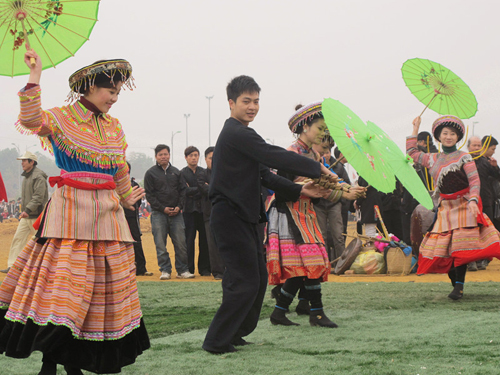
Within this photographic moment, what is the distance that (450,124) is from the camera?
7.03 m

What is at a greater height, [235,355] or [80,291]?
[80,291]

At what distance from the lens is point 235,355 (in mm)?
4039

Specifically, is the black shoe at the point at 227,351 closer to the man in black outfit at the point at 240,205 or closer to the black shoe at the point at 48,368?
the man in black outfit at the point at 240,205

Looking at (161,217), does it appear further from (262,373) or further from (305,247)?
(262,373)

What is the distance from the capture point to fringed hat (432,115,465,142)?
7.02 metres

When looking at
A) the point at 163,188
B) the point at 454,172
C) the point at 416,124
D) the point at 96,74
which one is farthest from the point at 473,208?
the point at 163,188

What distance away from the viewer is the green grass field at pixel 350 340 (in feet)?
12.0

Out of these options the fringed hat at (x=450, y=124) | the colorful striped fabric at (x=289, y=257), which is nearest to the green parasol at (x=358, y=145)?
the colorful striped fabric at (x=289, y=257)

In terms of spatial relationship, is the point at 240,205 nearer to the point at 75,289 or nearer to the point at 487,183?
the point at 75,289

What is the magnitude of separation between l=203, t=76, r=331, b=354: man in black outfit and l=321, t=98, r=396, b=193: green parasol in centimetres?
25

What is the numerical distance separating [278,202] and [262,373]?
6.53 ft

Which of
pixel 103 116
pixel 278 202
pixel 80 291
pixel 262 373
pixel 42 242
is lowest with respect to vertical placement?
pixel 262 373

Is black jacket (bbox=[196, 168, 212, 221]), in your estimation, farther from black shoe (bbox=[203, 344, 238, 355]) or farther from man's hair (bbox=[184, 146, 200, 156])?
black shoe (bbox=[203, 344, 238, 355])

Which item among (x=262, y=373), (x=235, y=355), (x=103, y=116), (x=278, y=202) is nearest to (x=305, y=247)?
(x=278, y=202)
